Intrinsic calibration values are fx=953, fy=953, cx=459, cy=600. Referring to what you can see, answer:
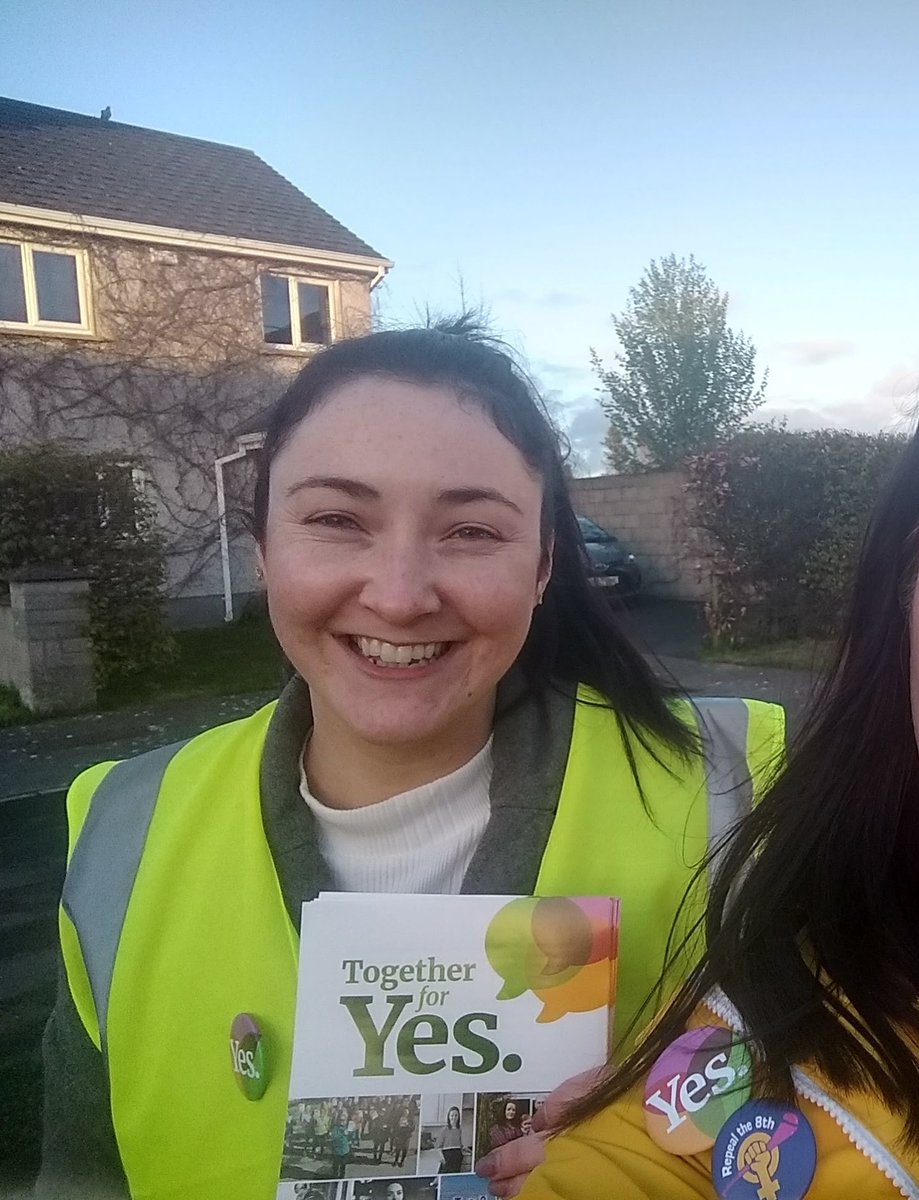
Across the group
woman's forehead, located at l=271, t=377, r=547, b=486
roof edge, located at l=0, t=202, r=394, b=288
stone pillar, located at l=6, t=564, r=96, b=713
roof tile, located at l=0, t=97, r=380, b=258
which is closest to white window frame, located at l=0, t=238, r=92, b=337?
roof edge, located at l=0, t=202, r=394, b=288

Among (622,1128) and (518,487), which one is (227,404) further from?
(622,1128)

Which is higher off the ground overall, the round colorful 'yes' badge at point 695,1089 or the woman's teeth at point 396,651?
the woman's teeth at point 396,651

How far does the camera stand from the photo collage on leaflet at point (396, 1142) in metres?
0.87

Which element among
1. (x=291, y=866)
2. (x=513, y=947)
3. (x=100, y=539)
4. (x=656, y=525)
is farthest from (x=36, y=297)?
(x=513, y=947)

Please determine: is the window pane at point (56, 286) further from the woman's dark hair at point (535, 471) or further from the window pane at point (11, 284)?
the woman's dark hair at point (535, 471)

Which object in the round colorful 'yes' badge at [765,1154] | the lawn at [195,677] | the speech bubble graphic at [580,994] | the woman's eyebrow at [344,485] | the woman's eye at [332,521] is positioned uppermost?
the woman's eyebrow at [344,485]

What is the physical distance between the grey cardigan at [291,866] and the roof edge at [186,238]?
12.6 feet

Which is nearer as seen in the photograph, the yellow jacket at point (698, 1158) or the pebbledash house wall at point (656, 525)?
the yellow jacket at point (698, 1158)

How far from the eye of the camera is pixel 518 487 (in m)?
1.08

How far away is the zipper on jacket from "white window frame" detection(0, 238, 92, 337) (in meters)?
5.62

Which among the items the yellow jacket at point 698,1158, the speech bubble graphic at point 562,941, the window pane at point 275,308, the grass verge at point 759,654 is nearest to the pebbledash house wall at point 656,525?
the grass verge at point 759,654

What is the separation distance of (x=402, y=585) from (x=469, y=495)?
0.12 metres

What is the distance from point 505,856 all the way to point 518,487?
1.37 ft

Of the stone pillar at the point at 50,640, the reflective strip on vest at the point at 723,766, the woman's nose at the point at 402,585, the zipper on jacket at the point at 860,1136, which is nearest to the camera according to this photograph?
the zipper on jacket at the point at 860,1136
